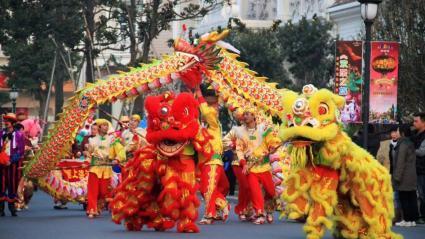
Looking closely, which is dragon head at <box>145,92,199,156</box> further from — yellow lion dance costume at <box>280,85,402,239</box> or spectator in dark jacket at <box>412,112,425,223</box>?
spectator in dark jacket at <box>412,112,425,223</box>

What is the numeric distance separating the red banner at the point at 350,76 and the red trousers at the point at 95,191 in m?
4.90

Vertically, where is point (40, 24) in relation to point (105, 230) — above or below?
above

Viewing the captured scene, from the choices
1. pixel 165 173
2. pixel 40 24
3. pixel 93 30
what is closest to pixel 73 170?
pixel 165 173

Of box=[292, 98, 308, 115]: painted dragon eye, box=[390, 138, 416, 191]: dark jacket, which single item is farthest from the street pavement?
box=[292, 98, 308, 115]: painted dragon eye

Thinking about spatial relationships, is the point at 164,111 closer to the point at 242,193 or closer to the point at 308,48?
the point at 242,193

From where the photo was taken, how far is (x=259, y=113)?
76.3 feet

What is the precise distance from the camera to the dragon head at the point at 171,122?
19.5 m

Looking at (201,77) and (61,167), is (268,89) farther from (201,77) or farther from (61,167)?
(61,167)

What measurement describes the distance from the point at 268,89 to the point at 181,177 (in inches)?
184

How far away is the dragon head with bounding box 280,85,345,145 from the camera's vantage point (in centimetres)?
1675

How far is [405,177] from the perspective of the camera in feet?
72.2

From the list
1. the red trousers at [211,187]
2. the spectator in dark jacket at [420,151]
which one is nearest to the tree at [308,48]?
the spectator in dark jacket at [420,151]

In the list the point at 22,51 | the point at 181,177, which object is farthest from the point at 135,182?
the point at 22,51

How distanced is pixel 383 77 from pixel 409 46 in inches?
302
